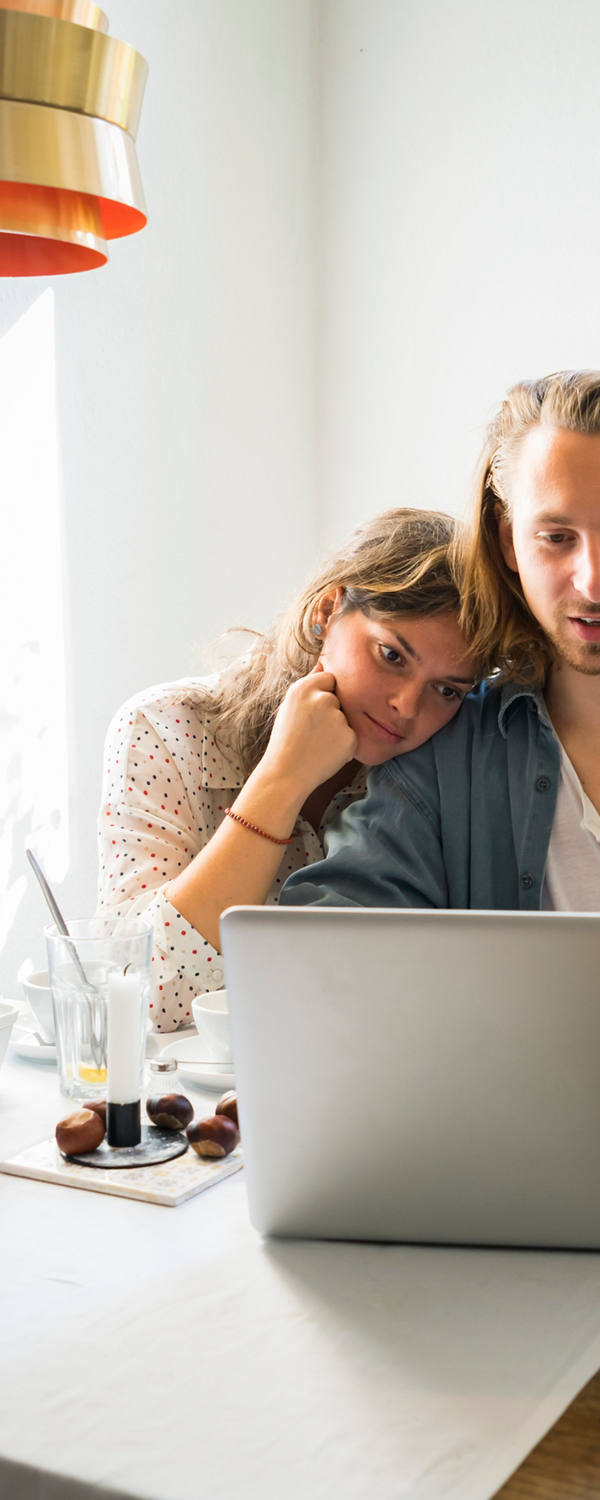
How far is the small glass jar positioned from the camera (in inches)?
45.1

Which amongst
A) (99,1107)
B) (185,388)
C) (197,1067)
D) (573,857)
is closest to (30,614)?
(185,388)

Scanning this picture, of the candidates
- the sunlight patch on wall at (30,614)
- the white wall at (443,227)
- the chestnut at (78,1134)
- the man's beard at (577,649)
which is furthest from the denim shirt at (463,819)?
the white wall at (443,227)

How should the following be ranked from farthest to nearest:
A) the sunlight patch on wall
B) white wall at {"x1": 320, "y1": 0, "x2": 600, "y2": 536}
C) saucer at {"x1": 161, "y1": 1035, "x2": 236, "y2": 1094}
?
white wall at {"x1": 320, "y1": 0, "x2": 600, "y2": 536}, the sunlight patch on wall, saucer at {"x1": 161, "y1": 1035, "x2": 236, "y2": 1094}

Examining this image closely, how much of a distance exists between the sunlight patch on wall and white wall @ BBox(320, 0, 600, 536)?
42.6 inches

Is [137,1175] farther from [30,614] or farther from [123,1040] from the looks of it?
[30,614]

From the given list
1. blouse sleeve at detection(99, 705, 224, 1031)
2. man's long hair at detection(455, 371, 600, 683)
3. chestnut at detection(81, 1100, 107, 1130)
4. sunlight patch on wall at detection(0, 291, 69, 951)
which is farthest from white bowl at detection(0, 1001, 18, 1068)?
sunlight patch on wall at detection(0, 291, 69, 951)

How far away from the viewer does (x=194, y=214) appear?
309 cm

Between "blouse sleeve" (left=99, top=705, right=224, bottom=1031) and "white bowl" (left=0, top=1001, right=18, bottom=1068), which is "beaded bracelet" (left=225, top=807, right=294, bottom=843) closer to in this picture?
"blouse sleeve" (left=99, top=705, right=224, bottom=1031)

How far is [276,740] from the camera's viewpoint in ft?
4.99

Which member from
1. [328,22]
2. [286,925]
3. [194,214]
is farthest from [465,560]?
[328,22]

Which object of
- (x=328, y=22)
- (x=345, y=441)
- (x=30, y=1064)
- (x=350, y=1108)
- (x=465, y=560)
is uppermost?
(x=328, y=22)

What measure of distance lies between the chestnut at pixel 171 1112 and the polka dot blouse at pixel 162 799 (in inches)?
17.9

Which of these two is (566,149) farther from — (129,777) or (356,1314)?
(356,1314)

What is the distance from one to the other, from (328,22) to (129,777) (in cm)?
267
